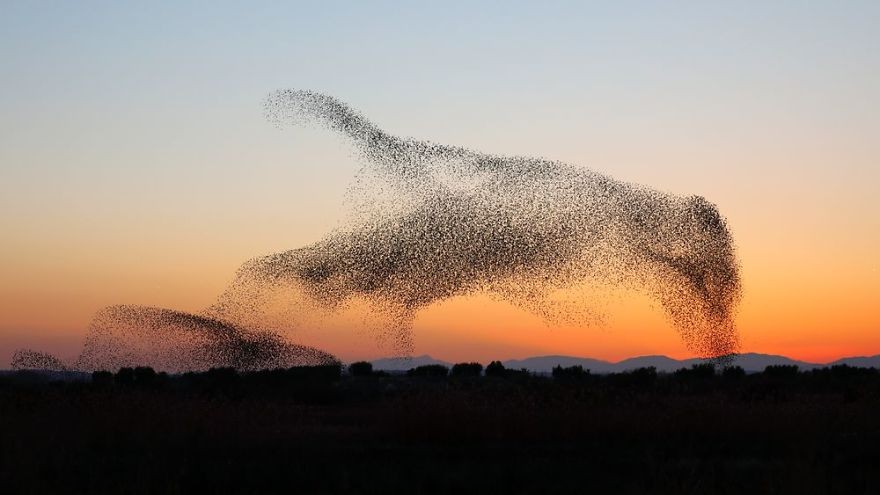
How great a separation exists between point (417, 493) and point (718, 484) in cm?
480

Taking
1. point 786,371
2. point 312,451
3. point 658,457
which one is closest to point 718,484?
point 658,457

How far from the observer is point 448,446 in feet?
68.6

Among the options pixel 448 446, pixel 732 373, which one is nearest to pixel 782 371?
pixel 732 373

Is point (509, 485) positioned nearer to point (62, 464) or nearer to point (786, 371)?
point (62, 464)

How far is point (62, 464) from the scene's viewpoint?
16.5 metres

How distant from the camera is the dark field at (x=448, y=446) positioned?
15695 mm

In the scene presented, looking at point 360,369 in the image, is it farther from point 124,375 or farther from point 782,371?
point 782,371

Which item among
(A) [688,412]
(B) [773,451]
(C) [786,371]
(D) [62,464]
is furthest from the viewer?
(C) [786,371]

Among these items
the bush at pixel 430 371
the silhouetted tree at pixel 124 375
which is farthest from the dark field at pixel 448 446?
the bush at pixel 430 371

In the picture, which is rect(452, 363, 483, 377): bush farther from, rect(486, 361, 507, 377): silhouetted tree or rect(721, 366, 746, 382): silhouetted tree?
rect(721, 366, 746, 382): silhouetted tree

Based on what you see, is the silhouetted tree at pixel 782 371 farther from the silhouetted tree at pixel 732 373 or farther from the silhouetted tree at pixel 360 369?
the silhouetted tree at pixel 360 369

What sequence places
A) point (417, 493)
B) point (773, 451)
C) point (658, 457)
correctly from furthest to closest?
point (773, 451)
point (658, 457)
point (417, 493)

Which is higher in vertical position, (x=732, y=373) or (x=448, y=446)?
(x=732, y=373)

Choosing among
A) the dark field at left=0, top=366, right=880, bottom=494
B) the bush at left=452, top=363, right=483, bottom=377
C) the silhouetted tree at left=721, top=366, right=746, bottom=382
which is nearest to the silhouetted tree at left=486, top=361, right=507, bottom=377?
the bush at left=452, top=363, right=483, bottom=377
